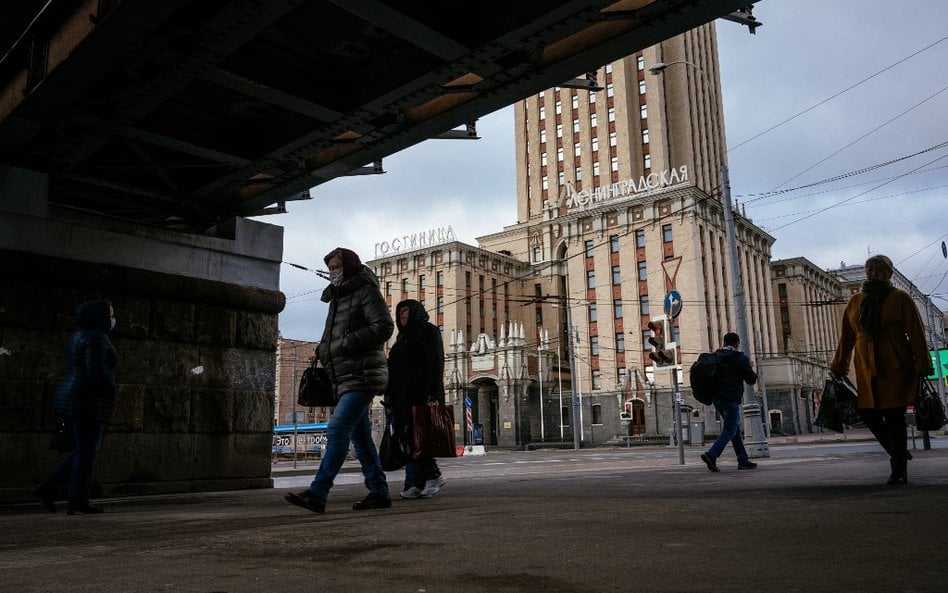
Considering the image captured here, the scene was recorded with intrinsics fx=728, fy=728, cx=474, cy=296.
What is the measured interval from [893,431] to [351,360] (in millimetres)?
4302

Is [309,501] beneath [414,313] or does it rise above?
beneath

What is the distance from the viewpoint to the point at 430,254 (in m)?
64.6

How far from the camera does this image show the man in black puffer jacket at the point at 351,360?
5.18m

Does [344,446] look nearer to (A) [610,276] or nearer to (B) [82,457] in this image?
(B) [82,457]

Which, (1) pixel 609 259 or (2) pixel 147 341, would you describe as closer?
(2) pixel 147 341

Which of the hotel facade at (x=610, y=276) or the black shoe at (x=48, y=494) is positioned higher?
the hotel facade at (x=610, y=276)

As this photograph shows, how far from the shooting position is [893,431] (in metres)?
5.79

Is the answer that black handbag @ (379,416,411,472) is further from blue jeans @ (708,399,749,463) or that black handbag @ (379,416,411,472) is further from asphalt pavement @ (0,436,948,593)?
blue jeans @ (708,399,749,463)

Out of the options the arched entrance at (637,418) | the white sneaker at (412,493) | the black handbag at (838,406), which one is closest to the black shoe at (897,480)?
the black handbag at (838,406)

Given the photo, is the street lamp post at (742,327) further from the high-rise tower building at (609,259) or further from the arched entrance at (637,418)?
the arched entrance at (637,418)

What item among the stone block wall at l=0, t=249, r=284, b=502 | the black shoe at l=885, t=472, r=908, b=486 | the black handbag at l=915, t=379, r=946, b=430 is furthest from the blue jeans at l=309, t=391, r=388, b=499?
the black handbag at l=915, t=379, r=946, b=430

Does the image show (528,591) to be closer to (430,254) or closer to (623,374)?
(623,374)

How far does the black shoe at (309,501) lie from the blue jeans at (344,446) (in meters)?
0.03

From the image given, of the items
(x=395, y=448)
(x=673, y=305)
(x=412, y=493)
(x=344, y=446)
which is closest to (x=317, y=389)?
(x=344, y=446)
